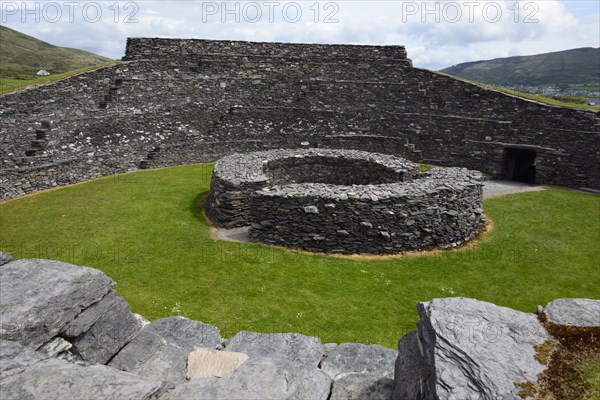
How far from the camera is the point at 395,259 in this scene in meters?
15.1

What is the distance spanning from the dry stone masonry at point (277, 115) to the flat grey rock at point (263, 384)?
21555 millimetres

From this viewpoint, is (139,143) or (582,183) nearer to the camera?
(582,183)

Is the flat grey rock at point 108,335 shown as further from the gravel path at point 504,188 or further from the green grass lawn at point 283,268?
the gravel path at point 504,188

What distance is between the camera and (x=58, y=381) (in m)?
4.25

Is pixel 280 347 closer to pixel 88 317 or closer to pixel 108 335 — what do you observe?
pixel 108 335

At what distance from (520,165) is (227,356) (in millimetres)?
28972

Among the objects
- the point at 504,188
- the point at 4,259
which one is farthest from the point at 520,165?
the point at 4,259

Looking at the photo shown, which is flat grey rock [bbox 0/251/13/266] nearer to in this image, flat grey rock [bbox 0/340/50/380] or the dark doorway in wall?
flat grey rock [bbox 0/340/50/380]

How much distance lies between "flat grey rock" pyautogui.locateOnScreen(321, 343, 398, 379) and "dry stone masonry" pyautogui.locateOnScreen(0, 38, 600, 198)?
21.0 metres

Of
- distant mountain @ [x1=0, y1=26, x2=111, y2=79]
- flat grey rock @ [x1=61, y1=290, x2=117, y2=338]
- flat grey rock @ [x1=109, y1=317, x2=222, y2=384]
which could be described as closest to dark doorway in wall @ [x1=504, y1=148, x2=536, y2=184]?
flat grey rock @ [x1=109, y1=317, x2=222, y2=384]

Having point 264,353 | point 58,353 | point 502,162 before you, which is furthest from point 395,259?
point 502,162

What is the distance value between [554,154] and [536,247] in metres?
13.1

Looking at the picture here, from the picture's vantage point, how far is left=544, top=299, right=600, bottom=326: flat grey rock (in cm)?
524

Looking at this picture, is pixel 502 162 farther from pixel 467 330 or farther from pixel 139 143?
pixel 467 330
